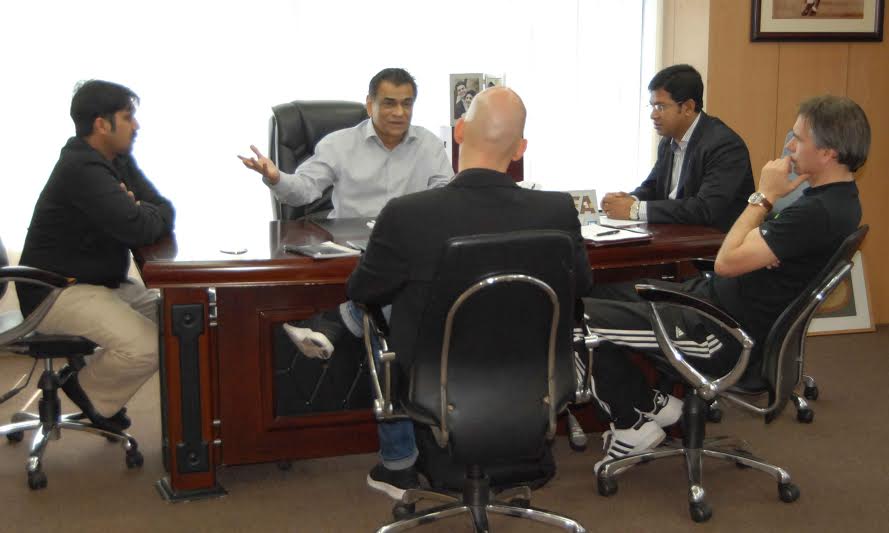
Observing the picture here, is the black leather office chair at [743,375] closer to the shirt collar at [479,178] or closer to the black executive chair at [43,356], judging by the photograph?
the shirt collar at [479,178]

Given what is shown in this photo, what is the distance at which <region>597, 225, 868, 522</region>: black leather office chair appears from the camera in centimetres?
231

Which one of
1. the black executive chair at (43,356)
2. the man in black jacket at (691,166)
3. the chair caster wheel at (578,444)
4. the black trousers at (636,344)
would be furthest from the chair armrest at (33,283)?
the man in black jacket at (691,166)

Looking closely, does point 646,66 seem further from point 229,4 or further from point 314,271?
point 314,271

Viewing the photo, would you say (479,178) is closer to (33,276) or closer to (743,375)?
(743,375)

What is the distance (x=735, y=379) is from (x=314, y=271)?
1.17 meters

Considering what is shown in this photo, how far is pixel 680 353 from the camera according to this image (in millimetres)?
2512

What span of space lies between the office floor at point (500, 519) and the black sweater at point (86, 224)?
1.86 feet

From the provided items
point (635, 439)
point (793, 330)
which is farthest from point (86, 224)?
point (793, 330)

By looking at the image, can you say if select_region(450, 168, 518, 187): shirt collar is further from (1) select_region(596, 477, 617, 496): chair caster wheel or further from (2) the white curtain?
(2) the white curtain

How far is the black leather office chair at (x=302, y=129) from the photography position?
3.66m

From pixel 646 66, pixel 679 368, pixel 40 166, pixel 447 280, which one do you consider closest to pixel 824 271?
pixel 679 368

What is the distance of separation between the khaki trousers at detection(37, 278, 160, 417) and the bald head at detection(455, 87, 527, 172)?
1.29 meters

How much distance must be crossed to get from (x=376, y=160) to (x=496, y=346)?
175 cm

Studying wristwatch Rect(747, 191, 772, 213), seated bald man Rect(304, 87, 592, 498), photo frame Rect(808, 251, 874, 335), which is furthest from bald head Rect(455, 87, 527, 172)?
photo frame Rect(808, 251, 874, 335)
